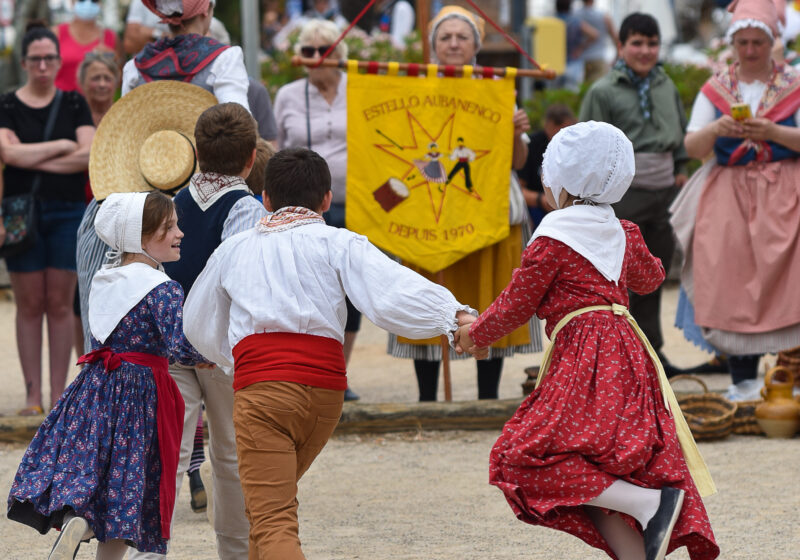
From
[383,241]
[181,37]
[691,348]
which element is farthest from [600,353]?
[691,348]

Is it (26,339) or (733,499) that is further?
(26,339)

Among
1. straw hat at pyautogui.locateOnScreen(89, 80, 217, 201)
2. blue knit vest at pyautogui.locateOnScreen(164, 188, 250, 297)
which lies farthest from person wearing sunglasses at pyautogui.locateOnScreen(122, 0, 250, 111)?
blue knit vest at pyautogui.locateOnScreen(164, 188, 250, 297)

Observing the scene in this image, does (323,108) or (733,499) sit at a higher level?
(323,108)

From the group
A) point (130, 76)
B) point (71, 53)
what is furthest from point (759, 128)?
point (71, 53)

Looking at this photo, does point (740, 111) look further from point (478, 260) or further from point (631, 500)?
point (631, 500)

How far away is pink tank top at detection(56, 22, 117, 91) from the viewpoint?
8766 millimetres

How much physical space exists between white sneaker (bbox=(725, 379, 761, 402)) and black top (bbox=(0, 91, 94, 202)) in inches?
143

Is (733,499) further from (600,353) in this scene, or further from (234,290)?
(234,290)

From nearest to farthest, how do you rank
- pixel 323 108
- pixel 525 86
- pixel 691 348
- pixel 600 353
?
pixel 600 353
pixel 323 108
pixel 691 348
pixel 525 86

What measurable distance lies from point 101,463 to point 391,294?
1.03m

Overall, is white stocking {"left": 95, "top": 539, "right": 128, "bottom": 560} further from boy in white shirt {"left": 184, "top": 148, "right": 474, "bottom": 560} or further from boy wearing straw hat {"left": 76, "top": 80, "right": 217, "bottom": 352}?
boy wearing straw hat {"left": 76, "top": 80, "right": 217, "bottom": 352}

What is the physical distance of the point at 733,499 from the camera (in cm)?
532

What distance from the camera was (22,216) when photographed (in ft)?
22.3

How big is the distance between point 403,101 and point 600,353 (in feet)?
10.5
